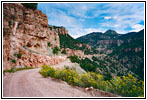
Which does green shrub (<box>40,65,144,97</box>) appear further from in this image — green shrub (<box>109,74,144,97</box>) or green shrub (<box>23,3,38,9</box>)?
green shrub (<box>23,3,38,9</box>)

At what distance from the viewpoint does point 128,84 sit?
5.58 metres

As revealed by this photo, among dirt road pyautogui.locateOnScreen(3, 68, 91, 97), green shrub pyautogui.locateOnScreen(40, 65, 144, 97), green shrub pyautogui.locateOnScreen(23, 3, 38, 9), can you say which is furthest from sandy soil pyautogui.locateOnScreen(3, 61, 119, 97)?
green shrub pyautogui.locateOnScreen(23, 3, 38, 9)

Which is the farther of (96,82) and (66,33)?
(66,33)

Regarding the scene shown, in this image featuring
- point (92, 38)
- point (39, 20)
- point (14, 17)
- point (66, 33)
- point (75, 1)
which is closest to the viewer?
point (75, 1)

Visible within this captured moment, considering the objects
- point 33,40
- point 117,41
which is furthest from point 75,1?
point 117,41

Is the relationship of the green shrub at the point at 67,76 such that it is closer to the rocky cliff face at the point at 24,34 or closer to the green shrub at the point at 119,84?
the green shrub at the point at 119,84

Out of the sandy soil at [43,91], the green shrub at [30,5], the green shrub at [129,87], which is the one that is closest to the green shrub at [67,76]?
the sandy soil at [43,91]

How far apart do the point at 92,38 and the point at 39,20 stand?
17682cm

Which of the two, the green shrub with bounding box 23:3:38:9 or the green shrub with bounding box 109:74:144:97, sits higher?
the green shrub with bounding box 23:3:38:9

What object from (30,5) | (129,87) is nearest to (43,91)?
(129,87)

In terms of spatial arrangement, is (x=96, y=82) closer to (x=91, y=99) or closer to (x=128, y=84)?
(x=128, y=84)

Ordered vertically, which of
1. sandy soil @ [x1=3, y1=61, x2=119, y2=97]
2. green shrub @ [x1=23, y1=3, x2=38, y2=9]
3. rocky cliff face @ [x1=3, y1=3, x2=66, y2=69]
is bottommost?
sandy soil @ [x1=3, y1=61, x2=119, y2=97]

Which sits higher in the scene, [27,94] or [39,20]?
[39,20]

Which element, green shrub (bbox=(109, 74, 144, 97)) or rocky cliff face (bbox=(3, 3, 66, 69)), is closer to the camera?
green shrub (bbox=(109, 74, 144, 97))
